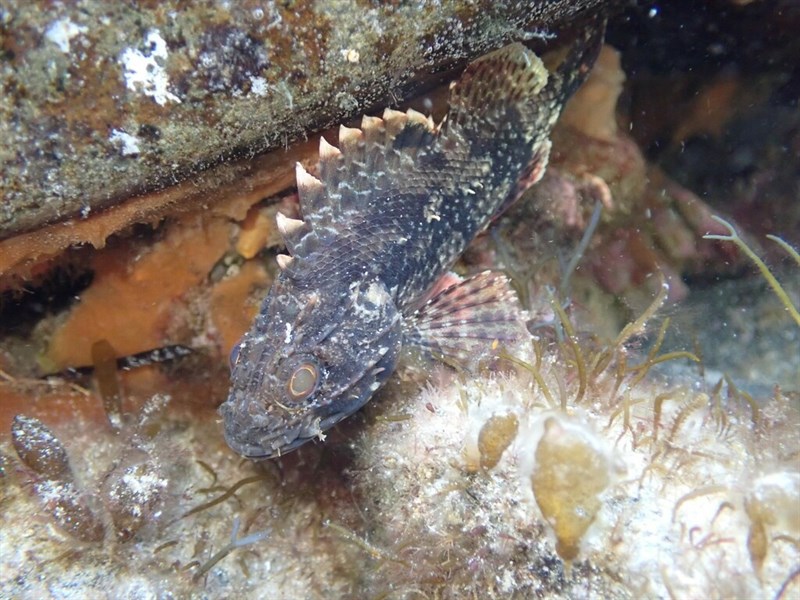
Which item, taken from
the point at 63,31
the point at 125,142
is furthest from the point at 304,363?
the point at 63,31

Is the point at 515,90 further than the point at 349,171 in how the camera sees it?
Yes

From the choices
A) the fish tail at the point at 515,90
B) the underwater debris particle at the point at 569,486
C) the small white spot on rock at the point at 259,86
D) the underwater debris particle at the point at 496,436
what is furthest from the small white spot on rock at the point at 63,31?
the underwater debris particle at the point at 569,486

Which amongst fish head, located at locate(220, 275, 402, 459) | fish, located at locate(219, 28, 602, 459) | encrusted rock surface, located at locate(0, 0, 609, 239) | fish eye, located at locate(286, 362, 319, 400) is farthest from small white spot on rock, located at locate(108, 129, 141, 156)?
fish eye, located at locate(286, 362, 319, 400)

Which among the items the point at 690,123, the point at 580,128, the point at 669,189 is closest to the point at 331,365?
the point at 580,128

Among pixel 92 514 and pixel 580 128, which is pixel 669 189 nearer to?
pixel 580 128

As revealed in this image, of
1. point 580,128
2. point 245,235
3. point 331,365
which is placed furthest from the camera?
point 580,128

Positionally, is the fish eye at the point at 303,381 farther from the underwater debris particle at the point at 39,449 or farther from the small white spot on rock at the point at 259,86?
the underwater debris particle at the point at 39,449

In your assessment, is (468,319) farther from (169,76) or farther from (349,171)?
(169,76)
